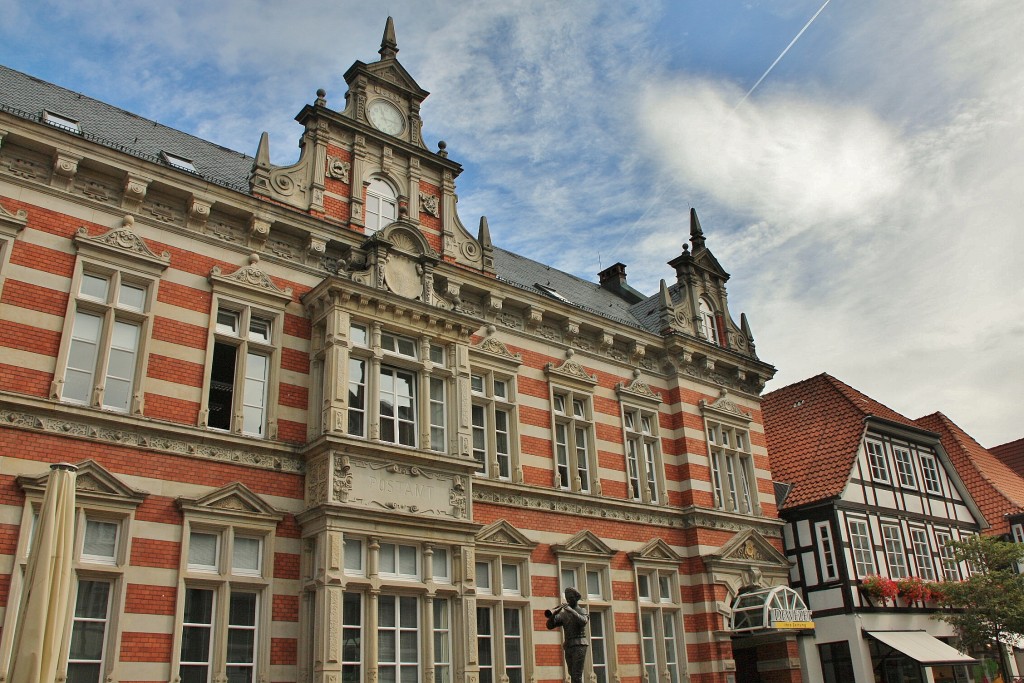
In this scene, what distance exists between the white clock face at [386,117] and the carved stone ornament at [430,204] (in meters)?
1.54

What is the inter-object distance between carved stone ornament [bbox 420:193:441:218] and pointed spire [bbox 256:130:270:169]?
3423mm

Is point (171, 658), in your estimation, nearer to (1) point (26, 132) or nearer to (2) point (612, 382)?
(1) point (26, 132)

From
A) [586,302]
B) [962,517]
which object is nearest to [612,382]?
[586,302]

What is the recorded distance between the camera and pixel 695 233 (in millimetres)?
25500

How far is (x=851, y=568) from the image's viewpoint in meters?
22.5

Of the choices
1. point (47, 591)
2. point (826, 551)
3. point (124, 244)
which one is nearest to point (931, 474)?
point (826, 551)

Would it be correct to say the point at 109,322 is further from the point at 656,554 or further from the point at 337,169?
the point at 656,554

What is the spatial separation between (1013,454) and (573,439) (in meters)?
30.1

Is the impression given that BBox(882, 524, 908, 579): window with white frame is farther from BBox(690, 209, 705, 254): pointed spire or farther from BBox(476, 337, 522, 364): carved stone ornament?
BBox(476, 337, 522, 364): carved stone ornament

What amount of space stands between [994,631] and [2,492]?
22.6 metres

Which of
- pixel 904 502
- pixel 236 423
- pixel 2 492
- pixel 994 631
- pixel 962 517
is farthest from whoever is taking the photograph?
pixel 962 517

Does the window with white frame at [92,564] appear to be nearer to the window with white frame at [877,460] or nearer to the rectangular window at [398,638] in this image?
the rectangular window at [398,638]

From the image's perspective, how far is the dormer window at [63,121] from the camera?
49.6 ft

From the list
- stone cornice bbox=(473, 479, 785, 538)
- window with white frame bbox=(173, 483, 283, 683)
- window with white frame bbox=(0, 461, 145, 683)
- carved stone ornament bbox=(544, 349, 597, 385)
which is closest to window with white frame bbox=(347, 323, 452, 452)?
stone cornice bbox=(473, 479, 785, 538)
